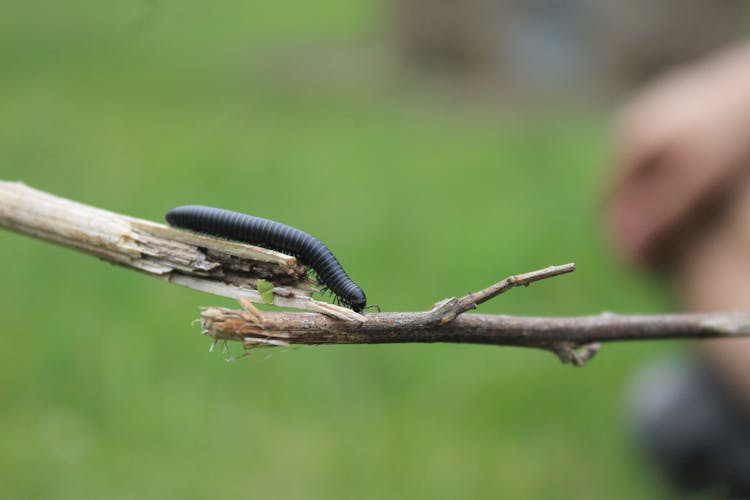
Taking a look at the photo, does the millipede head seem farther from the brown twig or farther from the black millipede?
the brown twig

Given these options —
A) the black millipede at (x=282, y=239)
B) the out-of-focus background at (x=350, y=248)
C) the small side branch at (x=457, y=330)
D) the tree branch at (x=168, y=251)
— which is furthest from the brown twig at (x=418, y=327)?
the out-of-focus background at (x=350, y=248)

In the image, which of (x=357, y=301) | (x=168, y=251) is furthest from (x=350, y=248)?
(x=168, y=251)

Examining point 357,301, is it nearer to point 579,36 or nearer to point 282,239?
point 282,239

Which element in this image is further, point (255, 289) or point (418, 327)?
point (255, 289)

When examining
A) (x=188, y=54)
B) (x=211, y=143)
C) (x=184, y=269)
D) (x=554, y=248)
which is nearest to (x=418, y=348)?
(x=554, y=248)

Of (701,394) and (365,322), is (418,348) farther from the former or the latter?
(365,322)

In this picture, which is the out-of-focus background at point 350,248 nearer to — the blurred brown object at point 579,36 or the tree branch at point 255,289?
the blurred brown object at point 579,36
